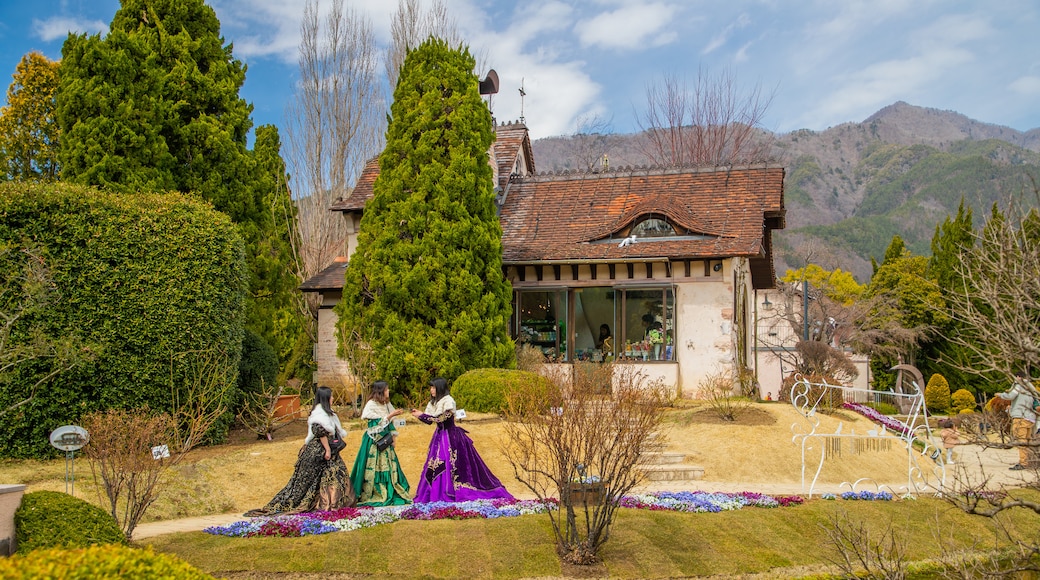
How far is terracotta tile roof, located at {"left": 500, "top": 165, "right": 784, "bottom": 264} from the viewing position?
19.6 metres

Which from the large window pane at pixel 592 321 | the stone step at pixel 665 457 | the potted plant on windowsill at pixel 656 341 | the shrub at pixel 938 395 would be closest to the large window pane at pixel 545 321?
the large window pane at pixel 592 321

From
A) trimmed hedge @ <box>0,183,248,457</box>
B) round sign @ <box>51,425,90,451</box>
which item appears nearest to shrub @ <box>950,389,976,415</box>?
trimmed hedge @ <box>0,183,248,457</box>

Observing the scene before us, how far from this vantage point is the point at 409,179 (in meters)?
18.7

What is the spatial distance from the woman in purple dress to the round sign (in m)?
3.88

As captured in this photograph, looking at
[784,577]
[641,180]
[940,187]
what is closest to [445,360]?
[641,180]

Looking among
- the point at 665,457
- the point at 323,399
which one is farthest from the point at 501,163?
the point at 323,399

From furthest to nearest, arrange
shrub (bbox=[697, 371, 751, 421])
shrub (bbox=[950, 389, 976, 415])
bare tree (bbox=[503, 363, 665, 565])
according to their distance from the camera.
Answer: shrub (bbox=[950, 389, 976, 415]) → shrub (bbox=[697, 371, 751, 421]) → bare tree (bbox=[503, 363, 665, 565])

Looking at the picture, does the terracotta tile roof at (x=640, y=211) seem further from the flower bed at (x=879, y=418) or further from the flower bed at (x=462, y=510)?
the flower bed at (x=462, y=510)

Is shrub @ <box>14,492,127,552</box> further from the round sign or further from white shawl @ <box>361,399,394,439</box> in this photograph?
white shawl @ <box>361,399,394,439</box>

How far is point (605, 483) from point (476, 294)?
9.66 meters

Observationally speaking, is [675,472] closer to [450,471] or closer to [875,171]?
[450,471]

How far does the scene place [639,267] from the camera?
19906 mm

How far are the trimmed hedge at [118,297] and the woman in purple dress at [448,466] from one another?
4.56m

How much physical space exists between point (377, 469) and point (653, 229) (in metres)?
11.4
